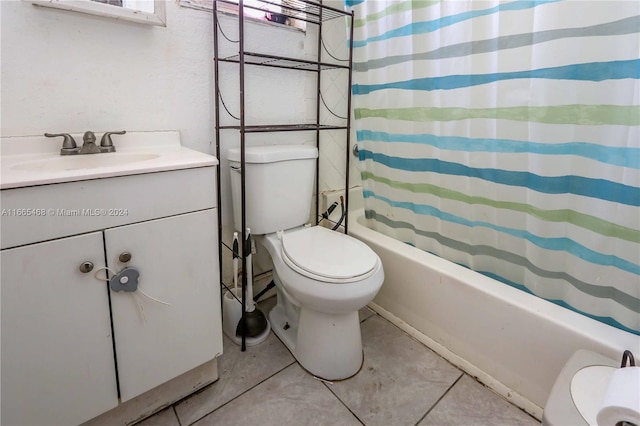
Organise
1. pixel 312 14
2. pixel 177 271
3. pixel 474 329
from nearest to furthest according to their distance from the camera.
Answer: pixel 177 271, pixel 474 329, pixel 312 14

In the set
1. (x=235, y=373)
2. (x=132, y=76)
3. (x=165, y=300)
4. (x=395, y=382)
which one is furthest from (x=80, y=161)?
(x=395, y=382)

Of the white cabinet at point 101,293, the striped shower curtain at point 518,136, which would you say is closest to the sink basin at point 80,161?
the white cabinet at point 101,293

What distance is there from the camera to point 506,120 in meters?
1.11

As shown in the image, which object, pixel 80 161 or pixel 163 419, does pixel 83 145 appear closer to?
pixel 80 161

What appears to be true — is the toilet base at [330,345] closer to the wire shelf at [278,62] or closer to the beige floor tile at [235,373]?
the beige floor tile at [235,373]

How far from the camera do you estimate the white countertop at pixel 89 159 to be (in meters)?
0.79

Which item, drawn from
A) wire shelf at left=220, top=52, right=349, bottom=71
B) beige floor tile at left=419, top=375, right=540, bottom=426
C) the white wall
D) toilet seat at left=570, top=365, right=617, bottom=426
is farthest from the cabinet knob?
toilet seat at left=570, top=365, right=617, bottom=426

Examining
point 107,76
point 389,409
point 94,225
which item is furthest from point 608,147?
point 107,76

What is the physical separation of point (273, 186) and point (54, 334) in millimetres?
822

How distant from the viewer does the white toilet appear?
3.78 feet

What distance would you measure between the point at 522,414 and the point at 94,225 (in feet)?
4.66

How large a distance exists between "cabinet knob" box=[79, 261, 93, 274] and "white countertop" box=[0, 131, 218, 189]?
0.21 m

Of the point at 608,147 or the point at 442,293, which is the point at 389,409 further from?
the point at 608,147

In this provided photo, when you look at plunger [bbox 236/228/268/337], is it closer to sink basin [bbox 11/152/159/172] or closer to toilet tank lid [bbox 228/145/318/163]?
toilet tank lid [bbox 228/145/318/163]
